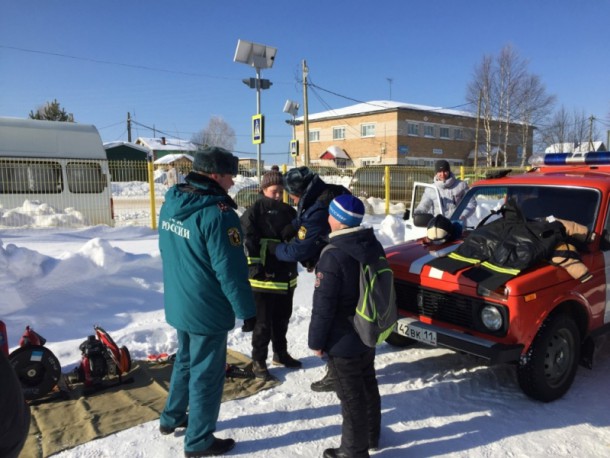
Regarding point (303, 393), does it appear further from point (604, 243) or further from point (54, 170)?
point (54, 170)

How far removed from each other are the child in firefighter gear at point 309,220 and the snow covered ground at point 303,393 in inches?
21.2

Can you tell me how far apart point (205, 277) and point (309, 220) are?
1126 millimetres

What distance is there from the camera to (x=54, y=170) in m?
12.4

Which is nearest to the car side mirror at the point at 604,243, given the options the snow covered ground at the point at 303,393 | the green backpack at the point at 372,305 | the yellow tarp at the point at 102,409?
the snow covered ground at the point at 303,393

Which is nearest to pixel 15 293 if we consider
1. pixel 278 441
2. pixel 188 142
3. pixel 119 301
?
pixel 119 301

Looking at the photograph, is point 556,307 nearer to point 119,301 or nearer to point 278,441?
point 278,441

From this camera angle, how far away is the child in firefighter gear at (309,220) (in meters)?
3.73

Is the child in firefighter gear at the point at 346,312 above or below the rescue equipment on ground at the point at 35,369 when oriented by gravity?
above

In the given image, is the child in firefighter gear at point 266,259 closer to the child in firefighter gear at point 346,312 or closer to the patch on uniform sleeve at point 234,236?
the patch on uniform sleeve at point 234,236

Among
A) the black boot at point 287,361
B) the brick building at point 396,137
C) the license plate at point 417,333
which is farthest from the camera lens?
the brick building at point 396,137

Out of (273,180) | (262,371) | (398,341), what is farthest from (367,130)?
(262,371)

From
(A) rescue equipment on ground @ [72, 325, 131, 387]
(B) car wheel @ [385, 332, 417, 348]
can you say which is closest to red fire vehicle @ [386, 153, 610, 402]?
(B) car wheel @ [385, 332, 417, 348]

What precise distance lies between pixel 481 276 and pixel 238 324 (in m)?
3.06

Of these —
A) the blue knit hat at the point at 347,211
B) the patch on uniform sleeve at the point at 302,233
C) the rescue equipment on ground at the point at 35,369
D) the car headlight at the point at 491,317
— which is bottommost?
the rescue equipment on ground at the point at 35,369
